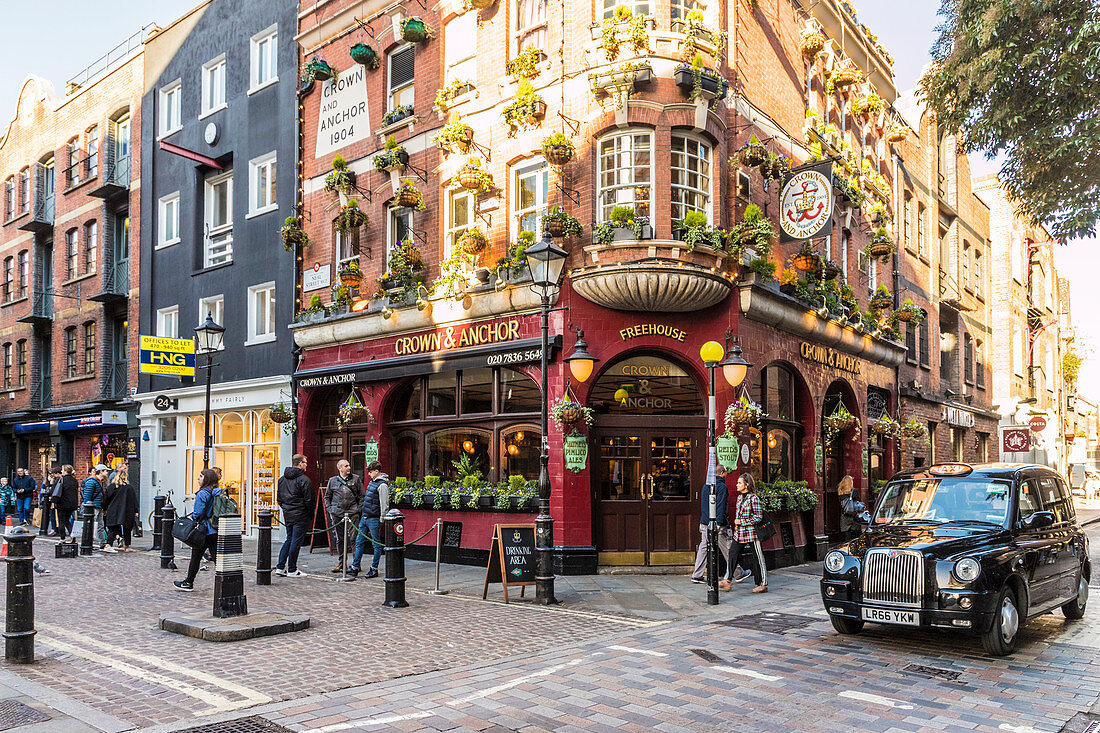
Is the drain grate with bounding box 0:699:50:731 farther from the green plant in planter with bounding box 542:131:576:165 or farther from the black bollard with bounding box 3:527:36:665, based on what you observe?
the green plant in planter with bounding box 542:131:576:165

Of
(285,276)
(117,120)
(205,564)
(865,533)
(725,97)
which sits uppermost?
(117,120)

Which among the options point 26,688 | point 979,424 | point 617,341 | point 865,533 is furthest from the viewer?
point 979,424

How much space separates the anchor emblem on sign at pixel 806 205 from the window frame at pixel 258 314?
42.5 ft

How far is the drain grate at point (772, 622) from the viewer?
10289 mm

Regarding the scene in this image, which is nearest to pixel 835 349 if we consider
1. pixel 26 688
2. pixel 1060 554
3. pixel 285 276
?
pixel 1060 554

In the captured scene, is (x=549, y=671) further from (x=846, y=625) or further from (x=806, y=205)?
(x=806, y=205)

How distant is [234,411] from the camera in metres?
23.0

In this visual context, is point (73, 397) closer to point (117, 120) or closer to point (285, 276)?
point (117, 120)

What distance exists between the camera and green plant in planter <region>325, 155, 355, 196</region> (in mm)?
19609

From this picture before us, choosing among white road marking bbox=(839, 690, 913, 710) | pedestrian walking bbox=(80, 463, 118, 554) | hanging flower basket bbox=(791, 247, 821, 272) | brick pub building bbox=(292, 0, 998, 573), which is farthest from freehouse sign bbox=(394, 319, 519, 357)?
white road marking bbox=(839, 690, 913, 710)

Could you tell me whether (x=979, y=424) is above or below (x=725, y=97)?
below

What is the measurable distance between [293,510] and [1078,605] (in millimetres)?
11530

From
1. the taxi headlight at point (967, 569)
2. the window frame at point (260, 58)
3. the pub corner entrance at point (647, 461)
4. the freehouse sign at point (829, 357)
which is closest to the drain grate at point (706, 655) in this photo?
the taxi headlight at point (967, 569)

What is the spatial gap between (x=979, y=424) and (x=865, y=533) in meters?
25.2
